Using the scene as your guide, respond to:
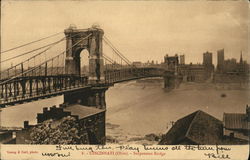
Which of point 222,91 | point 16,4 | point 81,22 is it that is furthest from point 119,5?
point 222,91

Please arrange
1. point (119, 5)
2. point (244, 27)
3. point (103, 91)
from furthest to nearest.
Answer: point (103, 91), point (119, 5), point (244, 27)

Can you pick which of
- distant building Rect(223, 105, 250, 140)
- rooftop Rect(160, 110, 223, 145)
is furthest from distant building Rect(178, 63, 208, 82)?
distant building Rect(223, 105, 250, 140)

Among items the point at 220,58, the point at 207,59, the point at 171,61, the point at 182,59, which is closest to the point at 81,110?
the point at 171,61

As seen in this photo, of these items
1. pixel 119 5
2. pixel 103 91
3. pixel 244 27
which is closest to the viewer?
pixel 244 27

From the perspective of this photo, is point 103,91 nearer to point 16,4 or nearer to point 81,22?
point 81,22

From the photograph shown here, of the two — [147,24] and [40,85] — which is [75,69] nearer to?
[40,85]

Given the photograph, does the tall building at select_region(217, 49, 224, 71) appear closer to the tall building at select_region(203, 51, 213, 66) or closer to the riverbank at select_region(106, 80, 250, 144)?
the tall building at select_region(203, 51, 213, 66)

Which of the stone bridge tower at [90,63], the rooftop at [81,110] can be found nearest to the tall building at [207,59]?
Result: the stone bridge tower at [90,63]

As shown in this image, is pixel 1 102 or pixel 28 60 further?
pixel 28 60
